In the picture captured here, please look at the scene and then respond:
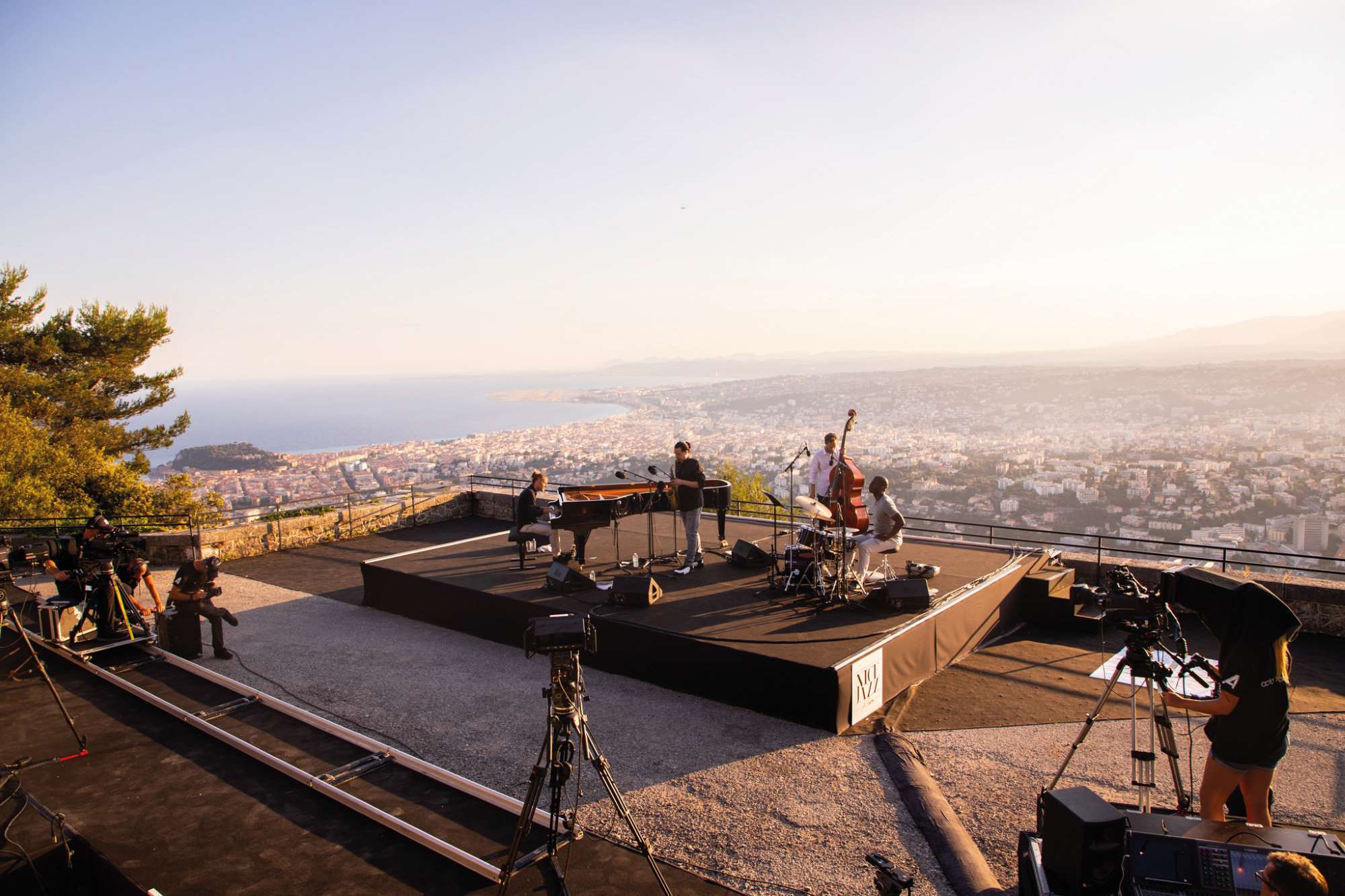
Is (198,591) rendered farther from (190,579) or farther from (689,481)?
(689,481)

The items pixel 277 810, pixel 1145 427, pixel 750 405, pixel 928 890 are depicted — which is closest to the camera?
pixel 928 890

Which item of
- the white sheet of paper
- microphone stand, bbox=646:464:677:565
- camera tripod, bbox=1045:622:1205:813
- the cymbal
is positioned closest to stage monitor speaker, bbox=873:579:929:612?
the cymbal

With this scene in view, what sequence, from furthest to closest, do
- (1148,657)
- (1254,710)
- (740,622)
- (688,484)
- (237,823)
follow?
1. (688,484)
2. (740,622)
3. (237,823)
4. (1148,657)
5. (1254,710)

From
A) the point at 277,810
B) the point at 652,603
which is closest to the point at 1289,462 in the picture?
the point at 652,603

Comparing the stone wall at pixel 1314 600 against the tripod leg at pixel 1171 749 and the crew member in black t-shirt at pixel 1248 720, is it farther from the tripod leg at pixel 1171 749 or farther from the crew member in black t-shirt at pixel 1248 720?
the crew member in black t-shirt at pixel 1248 720

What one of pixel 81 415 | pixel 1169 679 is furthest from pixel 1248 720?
pixel 81 415

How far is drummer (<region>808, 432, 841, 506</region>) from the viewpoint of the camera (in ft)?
30.9

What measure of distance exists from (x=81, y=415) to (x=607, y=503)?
20.0 meters

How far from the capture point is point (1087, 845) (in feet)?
11.1

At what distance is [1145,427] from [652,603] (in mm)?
43642

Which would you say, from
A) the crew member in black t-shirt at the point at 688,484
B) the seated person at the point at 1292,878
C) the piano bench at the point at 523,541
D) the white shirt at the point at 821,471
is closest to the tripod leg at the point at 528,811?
the seated person at the point at 1292,878

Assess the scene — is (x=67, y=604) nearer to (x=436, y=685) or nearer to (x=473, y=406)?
(x=436, y=685)

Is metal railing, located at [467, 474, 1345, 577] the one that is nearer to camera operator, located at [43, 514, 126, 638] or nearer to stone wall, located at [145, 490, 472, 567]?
stone wall, located at [145, 490, 472, 567]

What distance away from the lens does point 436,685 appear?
26.4 feet
